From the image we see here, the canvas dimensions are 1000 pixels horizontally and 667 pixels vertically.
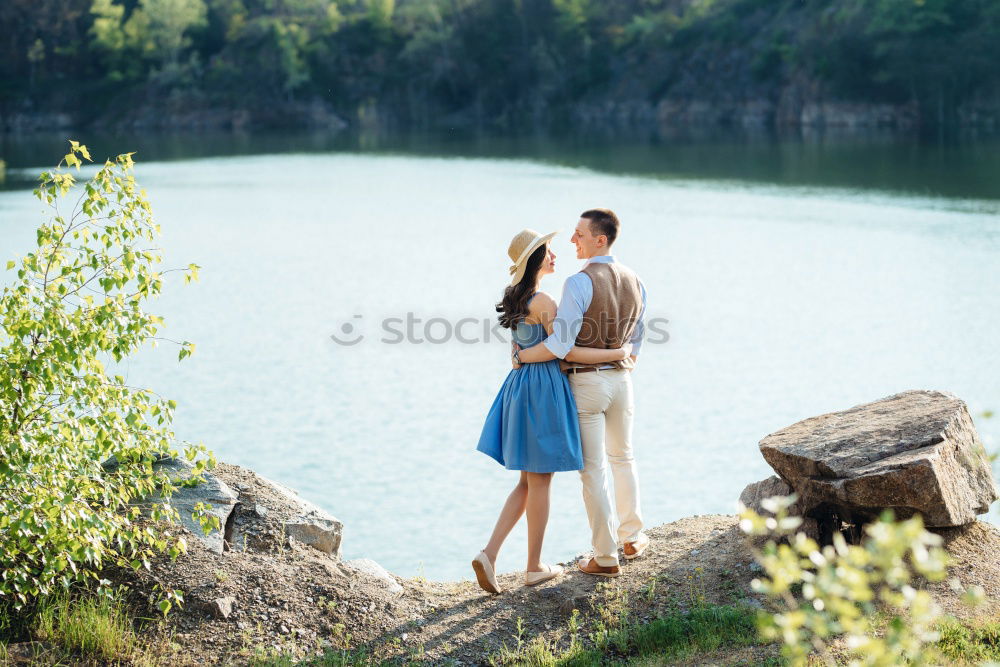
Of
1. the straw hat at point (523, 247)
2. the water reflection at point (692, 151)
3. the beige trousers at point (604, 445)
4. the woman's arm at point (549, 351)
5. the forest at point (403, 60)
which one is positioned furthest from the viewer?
the forest at point (403, 60)

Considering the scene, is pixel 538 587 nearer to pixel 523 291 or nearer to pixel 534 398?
pixel 534 398

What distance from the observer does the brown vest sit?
5.33m

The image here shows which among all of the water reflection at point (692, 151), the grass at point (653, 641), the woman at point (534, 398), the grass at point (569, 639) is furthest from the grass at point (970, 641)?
the water reflection at point (692, 151)

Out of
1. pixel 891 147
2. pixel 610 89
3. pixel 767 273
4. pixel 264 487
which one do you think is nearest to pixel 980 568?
pixel 264 487

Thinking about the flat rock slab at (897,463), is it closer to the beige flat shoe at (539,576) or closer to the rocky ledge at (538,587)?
the rocky ledge at (538,587)

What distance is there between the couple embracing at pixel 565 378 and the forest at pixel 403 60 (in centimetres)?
6382

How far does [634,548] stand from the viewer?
5.89m

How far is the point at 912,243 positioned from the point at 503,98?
6351 cm

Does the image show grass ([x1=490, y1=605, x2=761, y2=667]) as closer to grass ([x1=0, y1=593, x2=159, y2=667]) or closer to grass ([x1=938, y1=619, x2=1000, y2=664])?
grass ([x1=938, y1=619, x2=1000, y2=664])

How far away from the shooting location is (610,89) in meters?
79.6

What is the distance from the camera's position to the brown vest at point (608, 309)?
5332 millimetres

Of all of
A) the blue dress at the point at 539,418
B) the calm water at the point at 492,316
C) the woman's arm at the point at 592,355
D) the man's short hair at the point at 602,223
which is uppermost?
the man's short hair at the point at 602,223

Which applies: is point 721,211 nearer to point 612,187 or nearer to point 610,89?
point 612,187

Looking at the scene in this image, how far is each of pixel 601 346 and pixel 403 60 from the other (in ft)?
281
